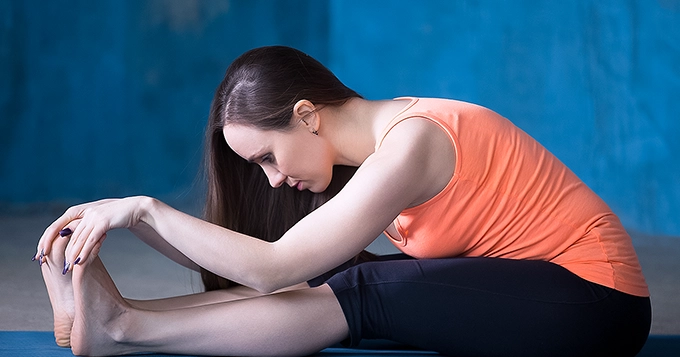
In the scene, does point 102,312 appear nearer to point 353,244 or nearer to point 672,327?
point 353,244

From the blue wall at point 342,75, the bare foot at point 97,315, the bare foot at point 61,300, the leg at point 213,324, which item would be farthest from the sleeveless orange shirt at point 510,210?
the blue wall at point 342,75

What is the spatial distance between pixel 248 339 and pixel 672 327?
151 centimetres

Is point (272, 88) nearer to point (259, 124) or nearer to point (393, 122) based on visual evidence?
point (259, 124)

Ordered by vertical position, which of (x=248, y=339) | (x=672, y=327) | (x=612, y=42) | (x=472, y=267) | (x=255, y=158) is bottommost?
(x=672, y=327)

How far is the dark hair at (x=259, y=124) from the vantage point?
158 cm

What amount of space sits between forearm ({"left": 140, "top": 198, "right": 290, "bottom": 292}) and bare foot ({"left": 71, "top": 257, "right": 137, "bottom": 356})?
21 centimetres

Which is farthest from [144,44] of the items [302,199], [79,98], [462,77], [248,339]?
[248,339]

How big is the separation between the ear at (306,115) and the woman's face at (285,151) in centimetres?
1

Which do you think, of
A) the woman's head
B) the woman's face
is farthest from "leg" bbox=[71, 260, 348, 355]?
the woman's head

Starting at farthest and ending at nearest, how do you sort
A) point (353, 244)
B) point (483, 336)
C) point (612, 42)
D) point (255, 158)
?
1. point (612, 42)
2. point (255, 158)
3. point (483, 336)
4. point (353, 244)

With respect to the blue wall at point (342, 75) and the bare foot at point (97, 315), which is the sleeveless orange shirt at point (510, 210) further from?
the blue wall at point (342, 75)

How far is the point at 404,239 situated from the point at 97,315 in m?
0.64

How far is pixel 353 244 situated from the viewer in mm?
1401

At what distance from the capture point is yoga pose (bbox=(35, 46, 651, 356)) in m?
1.44
